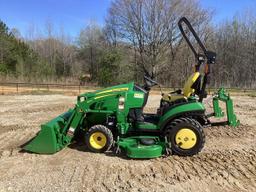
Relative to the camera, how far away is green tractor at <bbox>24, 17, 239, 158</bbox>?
5863 millimetres

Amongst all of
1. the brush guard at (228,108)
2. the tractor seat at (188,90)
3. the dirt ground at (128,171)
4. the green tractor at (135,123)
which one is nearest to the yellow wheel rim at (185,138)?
the green tractor at (135,123)

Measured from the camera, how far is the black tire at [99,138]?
6.05m

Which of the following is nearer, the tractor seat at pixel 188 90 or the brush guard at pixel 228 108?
the tractor seat at pixel 188 90

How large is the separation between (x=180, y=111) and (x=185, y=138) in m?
0.51

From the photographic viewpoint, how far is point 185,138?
230 inches

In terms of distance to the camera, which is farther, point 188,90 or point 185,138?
point 188,90

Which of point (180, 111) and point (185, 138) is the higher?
point (180, 111)

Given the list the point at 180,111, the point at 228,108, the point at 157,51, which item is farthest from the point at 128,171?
the point at 157,51

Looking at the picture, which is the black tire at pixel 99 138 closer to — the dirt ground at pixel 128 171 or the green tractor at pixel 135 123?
the green tractor at pixel 135 123

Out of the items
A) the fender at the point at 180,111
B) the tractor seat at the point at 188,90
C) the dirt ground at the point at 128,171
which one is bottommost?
the dirt ground at the point at 128,171

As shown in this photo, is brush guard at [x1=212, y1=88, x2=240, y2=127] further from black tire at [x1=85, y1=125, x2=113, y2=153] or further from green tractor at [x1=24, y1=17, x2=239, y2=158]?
black tire at [x1=85, y1=125, x2=113, y2=153]

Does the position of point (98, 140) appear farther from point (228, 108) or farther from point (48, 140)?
A: point (228, 108)

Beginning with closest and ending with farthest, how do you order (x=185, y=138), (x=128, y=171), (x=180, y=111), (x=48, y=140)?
(x=128, y=171) < (x=185, y=138) < (x=180, y=111) < (x=48, y=140)

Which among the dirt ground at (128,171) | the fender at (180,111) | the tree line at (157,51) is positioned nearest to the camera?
the dirt ground at (128,171)
